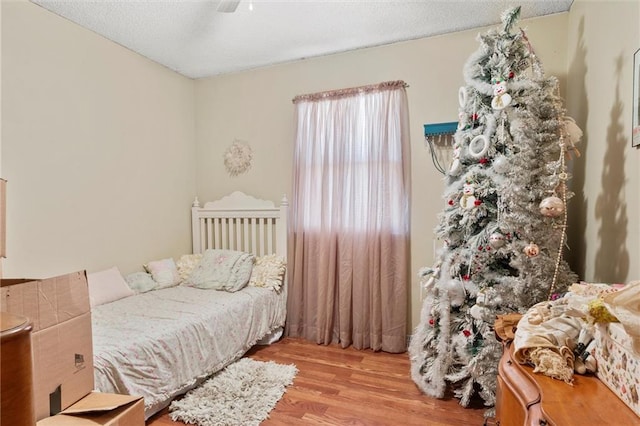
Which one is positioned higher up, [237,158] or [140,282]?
[237,158]

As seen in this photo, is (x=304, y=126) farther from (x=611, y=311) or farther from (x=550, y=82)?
(x=611, y=311)

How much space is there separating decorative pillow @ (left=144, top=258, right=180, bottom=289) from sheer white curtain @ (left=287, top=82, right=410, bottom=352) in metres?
1.13

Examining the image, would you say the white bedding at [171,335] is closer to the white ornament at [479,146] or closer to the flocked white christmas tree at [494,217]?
the flocked white christmas tree at [494,217]

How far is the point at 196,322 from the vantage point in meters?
2.25

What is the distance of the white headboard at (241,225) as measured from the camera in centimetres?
325

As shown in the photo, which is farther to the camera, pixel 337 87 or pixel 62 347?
pixel 337 87

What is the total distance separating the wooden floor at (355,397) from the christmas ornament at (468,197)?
4.10ft

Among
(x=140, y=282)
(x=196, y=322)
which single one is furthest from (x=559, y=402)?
(x=140, y=282)

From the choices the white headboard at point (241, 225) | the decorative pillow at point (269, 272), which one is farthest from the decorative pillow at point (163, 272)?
the decorative pillow at point (269, 272)

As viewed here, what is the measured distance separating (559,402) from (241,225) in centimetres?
302

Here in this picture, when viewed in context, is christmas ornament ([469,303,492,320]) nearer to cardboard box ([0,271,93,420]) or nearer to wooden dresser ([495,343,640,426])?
wooden dresser ([495,343,640,426])

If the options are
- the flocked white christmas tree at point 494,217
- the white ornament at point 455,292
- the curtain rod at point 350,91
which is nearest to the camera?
the flocked white christmas tree at point 494,217

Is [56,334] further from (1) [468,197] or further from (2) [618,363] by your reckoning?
(1) [468,197]

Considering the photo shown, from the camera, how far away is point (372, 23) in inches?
99.8
